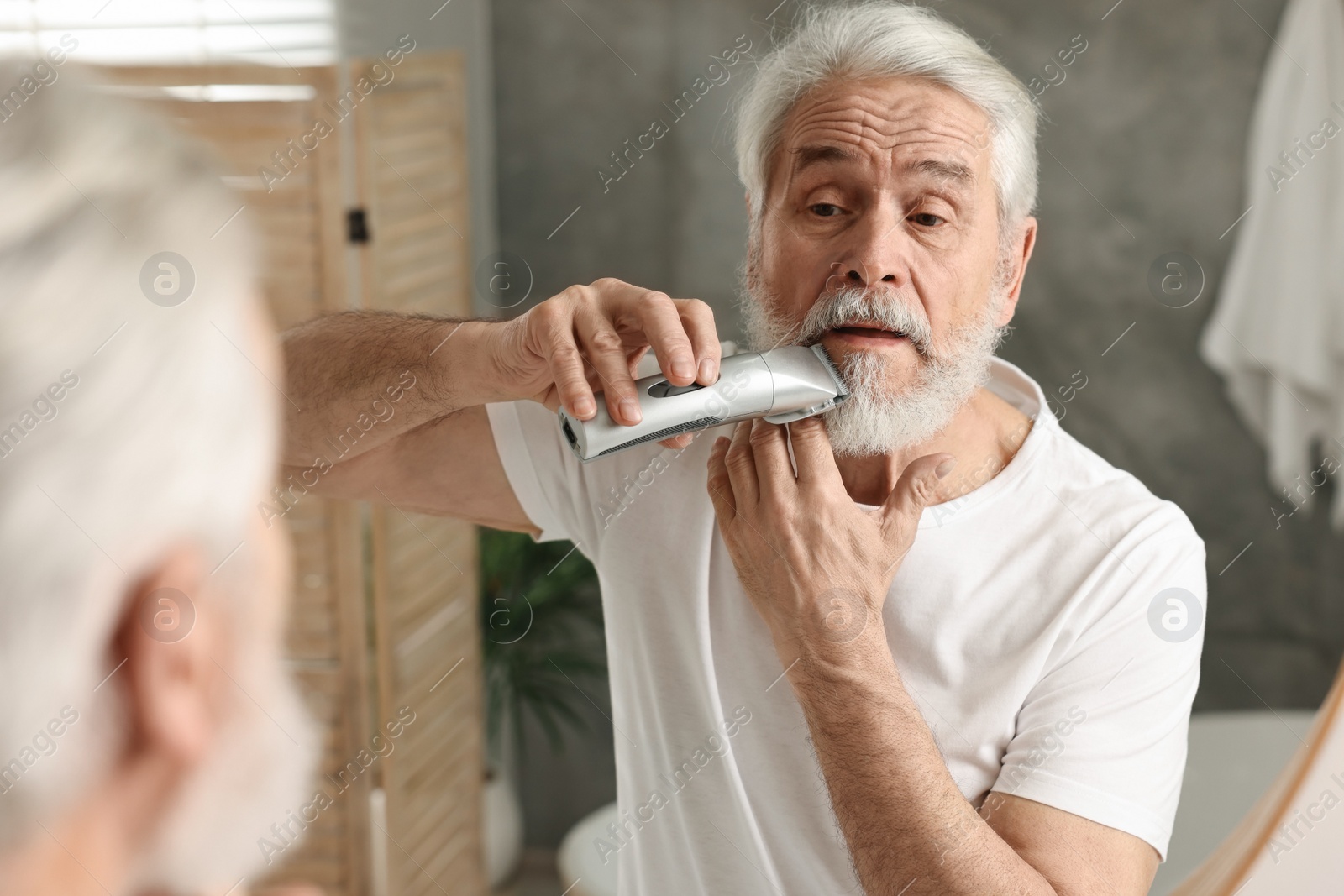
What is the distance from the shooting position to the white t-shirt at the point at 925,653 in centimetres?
64

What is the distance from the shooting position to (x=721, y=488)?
27.0 inches

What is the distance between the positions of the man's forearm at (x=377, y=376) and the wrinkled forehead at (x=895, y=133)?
9.5 inches

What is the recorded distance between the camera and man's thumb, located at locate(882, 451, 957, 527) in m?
0.64

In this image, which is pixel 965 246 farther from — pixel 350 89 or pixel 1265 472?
pixel 1265 472

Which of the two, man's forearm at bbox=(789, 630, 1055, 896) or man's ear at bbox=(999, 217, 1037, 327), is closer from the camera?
man's forearm at bbox=(789, 630, 1055, 896)

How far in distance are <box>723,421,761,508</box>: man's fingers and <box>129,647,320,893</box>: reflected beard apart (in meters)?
0.37

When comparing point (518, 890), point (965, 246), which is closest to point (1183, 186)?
point (965, 246)

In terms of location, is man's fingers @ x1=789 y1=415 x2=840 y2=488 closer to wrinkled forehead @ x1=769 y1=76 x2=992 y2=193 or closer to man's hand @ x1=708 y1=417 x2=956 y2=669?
man's hand @ x1=708 y1=417 x2=956 y2=669

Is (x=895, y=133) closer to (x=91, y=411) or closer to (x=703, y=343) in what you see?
(x=703, y=343)

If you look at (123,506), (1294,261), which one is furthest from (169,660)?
(1294,261)

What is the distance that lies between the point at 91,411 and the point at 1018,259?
68cm

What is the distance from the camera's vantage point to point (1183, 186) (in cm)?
173

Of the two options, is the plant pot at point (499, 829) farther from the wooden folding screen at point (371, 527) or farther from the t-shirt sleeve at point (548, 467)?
the t-shirt sleeve at point (548, 467)

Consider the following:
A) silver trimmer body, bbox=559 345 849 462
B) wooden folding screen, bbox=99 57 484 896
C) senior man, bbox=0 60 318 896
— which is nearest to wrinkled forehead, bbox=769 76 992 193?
silver trimmer body, bbox=559 345 849 462
